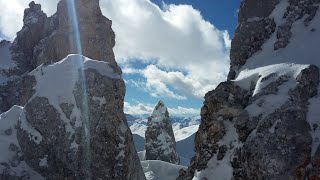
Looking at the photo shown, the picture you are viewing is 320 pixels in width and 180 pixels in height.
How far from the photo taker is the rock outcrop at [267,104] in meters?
29.1

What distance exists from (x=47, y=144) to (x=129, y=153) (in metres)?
9.50

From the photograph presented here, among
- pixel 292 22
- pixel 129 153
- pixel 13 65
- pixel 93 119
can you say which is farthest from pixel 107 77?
pixel 13 65

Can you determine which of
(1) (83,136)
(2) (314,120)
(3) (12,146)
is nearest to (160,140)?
(1) (83,136)

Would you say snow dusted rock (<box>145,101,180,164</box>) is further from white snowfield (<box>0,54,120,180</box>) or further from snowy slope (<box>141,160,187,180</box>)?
white snowfield (<box>0,54,120,180</box>)

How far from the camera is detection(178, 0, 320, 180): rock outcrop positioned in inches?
1147

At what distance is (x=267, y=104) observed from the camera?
32844 mm

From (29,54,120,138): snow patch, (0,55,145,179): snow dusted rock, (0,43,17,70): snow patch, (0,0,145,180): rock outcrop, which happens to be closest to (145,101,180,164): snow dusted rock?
(0,43,17,70): snow patch

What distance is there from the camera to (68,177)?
4494 cm

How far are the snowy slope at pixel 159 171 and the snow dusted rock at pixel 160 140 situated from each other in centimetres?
906

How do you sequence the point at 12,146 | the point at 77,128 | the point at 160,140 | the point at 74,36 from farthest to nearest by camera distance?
the point at 160,140, the point at 74,36, the point at 12,146, the point at 77,128

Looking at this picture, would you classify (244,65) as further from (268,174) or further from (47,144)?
(47,144)

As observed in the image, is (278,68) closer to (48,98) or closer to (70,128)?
(70,128)

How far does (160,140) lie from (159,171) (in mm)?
12746

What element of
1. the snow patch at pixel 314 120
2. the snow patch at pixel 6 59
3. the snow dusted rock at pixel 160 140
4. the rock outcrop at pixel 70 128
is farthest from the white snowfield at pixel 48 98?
the snow dusted rock at pixel 160 140
